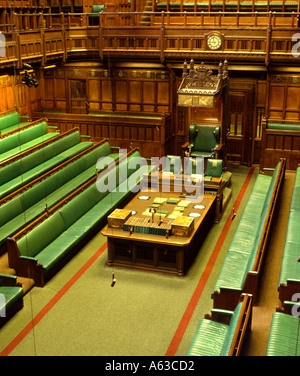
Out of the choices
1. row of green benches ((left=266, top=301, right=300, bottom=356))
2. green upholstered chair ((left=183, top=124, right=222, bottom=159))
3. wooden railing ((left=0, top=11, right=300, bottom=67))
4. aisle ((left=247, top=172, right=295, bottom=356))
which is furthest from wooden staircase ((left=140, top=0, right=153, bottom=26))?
Result: row of green benches ((left=266, top=301, right=300, bottom=356))

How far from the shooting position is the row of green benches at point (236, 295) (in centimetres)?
573

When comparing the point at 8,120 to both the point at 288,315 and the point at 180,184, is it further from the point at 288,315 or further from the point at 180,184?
the point at 288,315

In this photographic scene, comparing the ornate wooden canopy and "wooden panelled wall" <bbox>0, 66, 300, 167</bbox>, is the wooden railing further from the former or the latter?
the ornate wooden canopy

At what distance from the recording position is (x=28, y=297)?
7.78m

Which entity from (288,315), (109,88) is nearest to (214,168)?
(109,88)

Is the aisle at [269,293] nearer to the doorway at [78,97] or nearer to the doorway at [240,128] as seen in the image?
the doorway at [240,128]

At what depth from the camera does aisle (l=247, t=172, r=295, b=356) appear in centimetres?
623

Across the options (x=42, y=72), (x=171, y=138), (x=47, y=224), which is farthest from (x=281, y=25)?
(x=47, y=224)

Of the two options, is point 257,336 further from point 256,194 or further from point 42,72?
point 42,72

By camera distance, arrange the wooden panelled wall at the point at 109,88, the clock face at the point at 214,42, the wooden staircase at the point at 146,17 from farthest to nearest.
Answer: the wooden panelled wall at the point at 109,88 < the wooden staircase at the point at 146,17 < the clock face at the point at 214,42

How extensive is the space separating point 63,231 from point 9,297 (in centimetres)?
225

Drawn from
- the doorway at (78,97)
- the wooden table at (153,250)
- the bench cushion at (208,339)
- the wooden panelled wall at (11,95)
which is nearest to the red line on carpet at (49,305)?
the wooden table at (153,250)

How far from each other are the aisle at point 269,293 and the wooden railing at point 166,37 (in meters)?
4.18

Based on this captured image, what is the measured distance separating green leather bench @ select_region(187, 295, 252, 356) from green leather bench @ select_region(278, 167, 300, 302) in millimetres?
614
